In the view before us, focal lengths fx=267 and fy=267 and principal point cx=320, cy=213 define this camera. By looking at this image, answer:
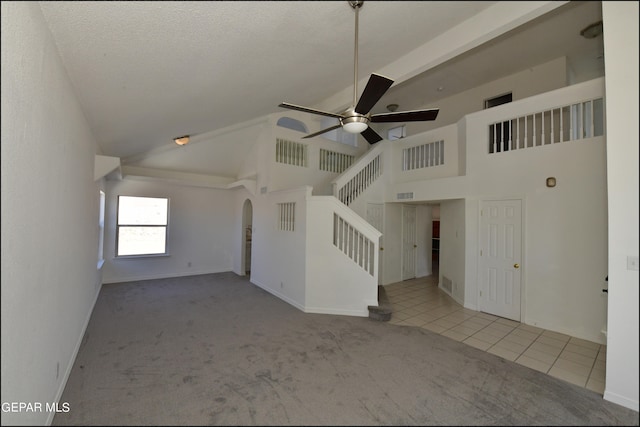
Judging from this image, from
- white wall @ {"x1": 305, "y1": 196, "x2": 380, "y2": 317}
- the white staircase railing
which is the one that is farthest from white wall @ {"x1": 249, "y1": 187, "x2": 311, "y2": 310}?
the white staircase railing

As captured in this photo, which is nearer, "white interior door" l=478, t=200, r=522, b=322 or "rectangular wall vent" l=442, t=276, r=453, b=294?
"white interior door" l=478, t=200, r=522, b=322

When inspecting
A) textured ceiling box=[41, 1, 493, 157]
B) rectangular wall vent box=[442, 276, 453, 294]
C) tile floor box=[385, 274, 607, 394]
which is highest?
textured ceiling box=[41, 1, 493, 157]

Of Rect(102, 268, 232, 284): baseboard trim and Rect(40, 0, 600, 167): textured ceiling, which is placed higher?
Rect(40, 0, 600, 167): textured ceiling

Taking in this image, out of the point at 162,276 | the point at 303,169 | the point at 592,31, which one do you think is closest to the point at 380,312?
the point at 303,169

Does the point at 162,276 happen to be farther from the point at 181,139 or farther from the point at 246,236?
the point at 181,139

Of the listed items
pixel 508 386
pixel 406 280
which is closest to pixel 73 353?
pixel 508 386

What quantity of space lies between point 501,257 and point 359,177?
3044 millimetres

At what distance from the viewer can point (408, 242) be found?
22.0ft

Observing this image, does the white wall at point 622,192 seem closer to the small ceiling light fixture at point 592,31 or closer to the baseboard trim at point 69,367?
the small ceiling light fixture at point 592,31

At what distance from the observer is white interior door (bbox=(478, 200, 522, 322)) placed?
4.10 metres

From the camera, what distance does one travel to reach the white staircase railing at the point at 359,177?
18.8 ft

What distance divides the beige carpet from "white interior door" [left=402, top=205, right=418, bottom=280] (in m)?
3.05

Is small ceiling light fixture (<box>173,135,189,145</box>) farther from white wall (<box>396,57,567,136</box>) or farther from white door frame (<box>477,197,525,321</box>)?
white wall (<box>396,57,567,136</box>)

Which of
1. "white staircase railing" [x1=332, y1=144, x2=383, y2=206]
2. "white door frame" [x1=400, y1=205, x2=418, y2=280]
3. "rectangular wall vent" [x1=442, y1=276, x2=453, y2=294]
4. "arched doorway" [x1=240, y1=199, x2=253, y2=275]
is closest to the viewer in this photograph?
"rectangular wall vent" [x1=442, y1=276, x2=453, y2=294]
